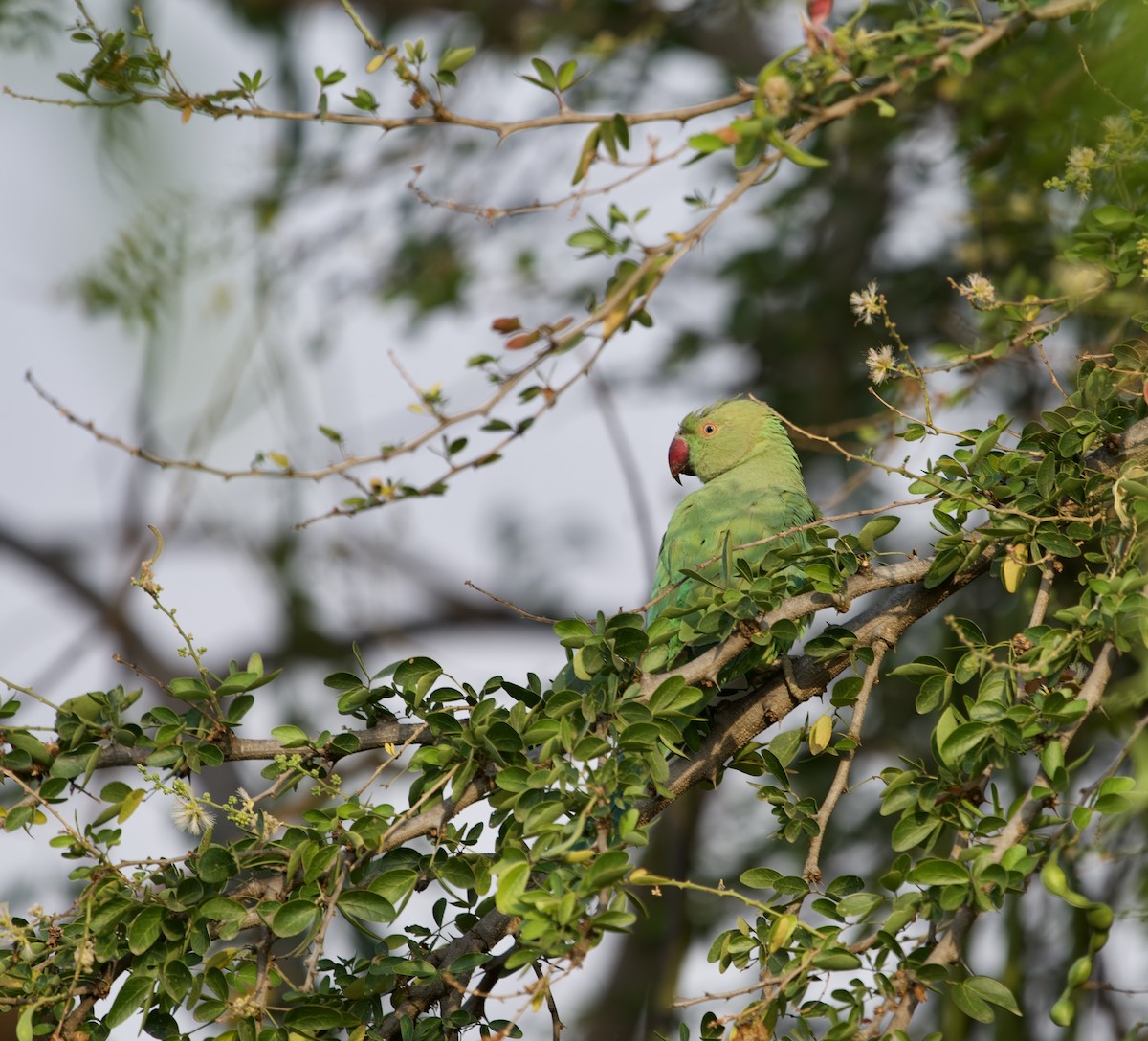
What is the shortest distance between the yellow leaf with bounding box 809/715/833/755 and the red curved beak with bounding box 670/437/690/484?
209 cm

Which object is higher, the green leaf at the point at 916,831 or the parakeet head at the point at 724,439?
the parakeet head at the point at 724,439

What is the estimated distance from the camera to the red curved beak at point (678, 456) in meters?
4.17

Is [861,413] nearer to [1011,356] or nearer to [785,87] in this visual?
[1011,356]

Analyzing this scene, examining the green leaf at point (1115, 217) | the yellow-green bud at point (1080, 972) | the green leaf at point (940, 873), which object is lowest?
the yellow-green bud at point (1080, 972)

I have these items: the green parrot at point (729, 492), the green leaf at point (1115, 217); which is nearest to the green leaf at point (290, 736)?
the green parrot at point (729, 492)

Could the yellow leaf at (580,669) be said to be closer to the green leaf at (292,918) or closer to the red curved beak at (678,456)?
the green leaf at (292,918)

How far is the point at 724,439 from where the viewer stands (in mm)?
4066

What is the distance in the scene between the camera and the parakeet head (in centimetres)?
401

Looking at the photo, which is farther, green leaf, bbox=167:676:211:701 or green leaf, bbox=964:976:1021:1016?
green leaf, bbox=167:676:211:701

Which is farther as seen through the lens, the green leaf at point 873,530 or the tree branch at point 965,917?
the green leaf at point 873,530

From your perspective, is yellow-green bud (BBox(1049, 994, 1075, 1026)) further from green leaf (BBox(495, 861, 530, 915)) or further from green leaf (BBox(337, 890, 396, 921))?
green leaf (BBox(337, 890, 396, 921))

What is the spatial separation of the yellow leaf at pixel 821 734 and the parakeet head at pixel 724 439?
1864 mm

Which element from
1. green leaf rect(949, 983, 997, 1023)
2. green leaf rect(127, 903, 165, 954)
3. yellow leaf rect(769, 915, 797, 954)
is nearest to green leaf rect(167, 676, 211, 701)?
green leaf rect(127, 903, 165, 954)

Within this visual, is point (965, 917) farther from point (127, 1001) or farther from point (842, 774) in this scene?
point (127, 1001)
